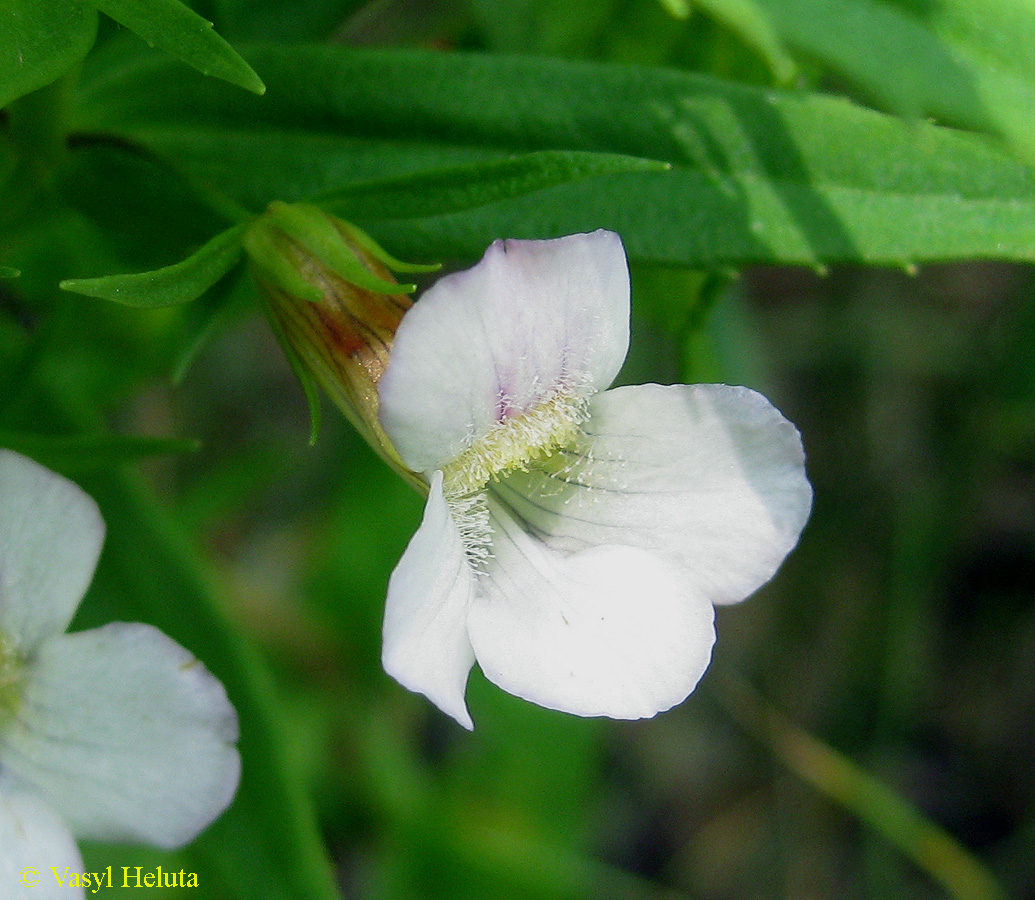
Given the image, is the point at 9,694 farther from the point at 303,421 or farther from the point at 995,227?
the point at 303,421

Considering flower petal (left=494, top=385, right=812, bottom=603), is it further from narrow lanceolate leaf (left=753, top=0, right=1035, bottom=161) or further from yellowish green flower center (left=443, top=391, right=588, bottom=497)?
narrow lanceolate leaf (left=753, top=0, right=1035, bottom=161)

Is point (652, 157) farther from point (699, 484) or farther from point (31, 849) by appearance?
point (31, 849)

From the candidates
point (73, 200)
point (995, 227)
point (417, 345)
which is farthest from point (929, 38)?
point (73, 200)

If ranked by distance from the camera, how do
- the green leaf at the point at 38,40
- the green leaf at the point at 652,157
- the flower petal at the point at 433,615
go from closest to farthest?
1. the flower petal at the point at 433,615
2. the green leaf at the point at 38,40
3. the green leaf at the point at 652,157

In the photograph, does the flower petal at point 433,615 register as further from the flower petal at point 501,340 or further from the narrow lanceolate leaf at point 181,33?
the narrow lanceolate leaf at point 181,33

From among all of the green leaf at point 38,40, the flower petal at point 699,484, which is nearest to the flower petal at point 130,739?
the flower petal at point 699,484

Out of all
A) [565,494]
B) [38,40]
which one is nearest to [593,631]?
[565,494]
